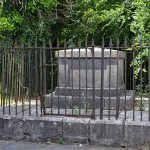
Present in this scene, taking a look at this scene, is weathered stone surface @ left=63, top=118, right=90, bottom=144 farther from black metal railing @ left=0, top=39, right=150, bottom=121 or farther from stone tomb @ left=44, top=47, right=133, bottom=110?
stone tomb @ left=44, top=47, right=133, bottom=110

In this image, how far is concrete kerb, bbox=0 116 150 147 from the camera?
7293 mm

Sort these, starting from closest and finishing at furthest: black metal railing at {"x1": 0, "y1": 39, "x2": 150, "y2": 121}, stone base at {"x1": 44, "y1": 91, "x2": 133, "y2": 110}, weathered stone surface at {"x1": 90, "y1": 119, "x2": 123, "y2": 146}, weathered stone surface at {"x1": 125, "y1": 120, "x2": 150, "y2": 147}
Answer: weathered stone surface at {"x1": 125, "y1": 120, "x2": 150, "y2": 147} < weathered stone surface at {"x1": 90, "y1": 119, "x2": 123, "y2": 146} < black metal railing at {"x1": 0, "y1": 39, "x2": 150, "y2": 121} < stone base at {"x1": 44, "y1": 91, "x2": 133, "y2": 110}

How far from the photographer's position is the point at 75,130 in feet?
24.9

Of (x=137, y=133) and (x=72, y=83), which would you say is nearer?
(x=137, y=133)

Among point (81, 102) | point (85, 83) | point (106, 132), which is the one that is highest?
point (85, 83)

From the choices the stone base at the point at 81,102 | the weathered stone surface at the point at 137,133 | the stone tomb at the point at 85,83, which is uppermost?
the stone tomb at the point at 85,83

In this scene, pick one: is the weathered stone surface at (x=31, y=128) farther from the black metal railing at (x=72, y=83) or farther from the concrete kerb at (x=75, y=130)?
the black metal railing at (x=72, y=83)

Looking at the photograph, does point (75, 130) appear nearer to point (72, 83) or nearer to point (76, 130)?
point (76, 130)

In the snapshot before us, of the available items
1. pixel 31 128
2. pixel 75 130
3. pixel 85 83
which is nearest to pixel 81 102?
pixel 85 83

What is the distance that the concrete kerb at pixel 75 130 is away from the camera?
287 inches

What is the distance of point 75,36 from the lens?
45.5 feet

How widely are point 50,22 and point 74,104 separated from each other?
6.30 meters

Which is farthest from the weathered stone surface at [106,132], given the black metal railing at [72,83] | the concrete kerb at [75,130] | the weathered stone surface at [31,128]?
the weathered stone surface at [31,128]

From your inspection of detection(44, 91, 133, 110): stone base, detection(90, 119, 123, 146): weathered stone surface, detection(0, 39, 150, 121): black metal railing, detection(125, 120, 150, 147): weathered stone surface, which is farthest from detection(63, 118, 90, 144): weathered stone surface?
detection(44, 91, 133, 110): stone base
